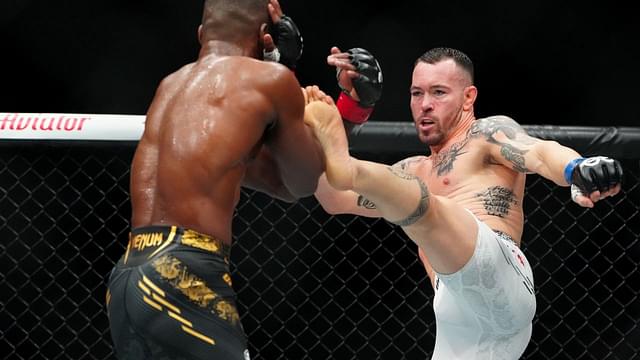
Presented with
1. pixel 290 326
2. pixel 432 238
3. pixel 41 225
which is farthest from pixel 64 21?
pixel 432 238

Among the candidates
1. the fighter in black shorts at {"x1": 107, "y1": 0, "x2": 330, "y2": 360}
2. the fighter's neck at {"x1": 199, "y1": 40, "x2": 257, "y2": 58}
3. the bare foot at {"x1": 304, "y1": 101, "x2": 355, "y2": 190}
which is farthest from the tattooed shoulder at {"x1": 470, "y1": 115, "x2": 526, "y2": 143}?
the fighter's neck at {"x1": 199, "y1": 40, "x2": 257, "y2": 58}

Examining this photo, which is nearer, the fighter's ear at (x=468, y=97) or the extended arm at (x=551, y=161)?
the extended arm at (x=551, y=161)

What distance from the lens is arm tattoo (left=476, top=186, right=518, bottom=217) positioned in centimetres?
280

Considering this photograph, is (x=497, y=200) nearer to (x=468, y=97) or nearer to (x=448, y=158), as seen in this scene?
(x=448, y=158)

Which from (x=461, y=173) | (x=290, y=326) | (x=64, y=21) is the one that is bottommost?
(x=290, y=326)

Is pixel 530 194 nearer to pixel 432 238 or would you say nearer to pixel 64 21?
pixel 432 238

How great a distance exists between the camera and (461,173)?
291 centimetres

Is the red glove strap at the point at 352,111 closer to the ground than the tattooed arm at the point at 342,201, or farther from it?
farther from it

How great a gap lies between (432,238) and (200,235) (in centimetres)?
74

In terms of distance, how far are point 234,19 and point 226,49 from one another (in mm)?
76

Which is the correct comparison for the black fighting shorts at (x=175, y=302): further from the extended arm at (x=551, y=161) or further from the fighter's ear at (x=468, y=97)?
the fighter's ear at (x=468, y=97)

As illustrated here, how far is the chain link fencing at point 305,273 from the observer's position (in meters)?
3.60

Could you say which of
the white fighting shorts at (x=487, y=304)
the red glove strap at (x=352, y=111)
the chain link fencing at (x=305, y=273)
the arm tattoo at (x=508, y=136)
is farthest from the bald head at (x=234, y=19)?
the chain link fencing at (x=305, y=273)

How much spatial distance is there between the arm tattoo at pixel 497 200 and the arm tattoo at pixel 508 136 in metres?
0.09
